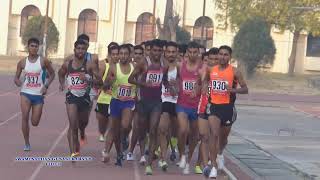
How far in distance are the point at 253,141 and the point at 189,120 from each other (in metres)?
6.78

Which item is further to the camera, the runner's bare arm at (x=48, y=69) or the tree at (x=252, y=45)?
the tree at (x=252, y=45)

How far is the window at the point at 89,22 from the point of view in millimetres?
69938

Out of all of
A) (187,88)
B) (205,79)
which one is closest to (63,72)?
(187,88)

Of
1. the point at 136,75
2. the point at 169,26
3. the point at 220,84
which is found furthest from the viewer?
the point at 169,26

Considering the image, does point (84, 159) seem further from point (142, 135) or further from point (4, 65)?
point (4, 65)

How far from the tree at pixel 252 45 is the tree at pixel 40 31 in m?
17.3

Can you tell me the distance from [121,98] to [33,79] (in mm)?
1996

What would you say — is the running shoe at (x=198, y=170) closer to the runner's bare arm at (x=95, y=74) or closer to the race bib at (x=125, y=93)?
the race bib at (x=125, y=93)

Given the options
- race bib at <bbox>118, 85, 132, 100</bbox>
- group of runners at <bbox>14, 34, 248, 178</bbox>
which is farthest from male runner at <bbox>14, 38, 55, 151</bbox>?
race bib at <bbox>118, 85, 132, 100</bbox>

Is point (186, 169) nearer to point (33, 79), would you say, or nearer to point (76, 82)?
point (76, 82)

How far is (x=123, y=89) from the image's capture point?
13195 millimetres

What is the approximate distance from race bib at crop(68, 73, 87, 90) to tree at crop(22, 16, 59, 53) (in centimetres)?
5208

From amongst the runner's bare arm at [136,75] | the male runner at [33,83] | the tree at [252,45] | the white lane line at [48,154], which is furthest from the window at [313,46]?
the runner's bare arm at [136,75]

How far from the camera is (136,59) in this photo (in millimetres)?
13516
